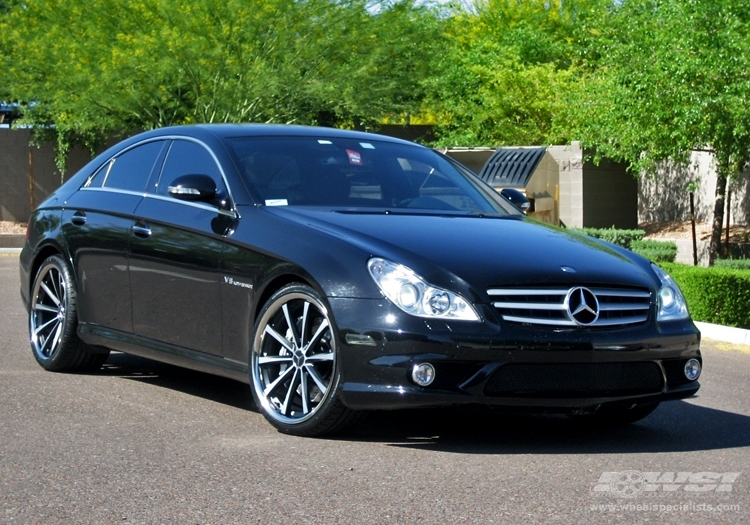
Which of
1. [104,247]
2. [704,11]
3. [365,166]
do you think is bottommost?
[104,247]

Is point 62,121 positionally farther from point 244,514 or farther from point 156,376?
point 244,514

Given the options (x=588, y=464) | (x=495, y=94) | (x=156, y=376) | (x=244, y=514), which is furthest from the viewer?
(x=495, y=94)

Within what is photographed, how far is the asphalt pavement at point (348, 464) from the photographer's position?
463 centimetres

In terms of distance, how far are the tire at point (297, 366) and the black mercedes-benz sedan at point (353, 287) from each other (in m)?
0.01

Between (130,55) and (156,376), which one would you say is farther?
(130,55)

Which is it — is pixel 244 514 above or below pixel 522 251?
below

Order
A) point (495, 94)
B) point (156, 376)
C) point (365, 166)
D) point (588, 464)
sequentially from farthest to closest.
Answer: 1. point (495, 94)
2. point (156, 376)
3. point (365, 166)
4. point (588, 464)

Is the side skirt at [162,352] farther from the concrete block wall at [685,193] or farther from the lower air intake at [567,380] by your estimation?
the concrete block wall at [685,193]

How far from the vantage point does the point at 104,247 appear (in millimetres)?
7602

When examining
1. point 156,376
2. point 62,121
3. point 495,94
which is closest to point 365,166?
point 156,376

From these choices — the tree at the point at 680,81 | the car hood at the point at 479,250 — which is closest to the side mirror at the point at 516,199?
the car hood at the point at 479,250

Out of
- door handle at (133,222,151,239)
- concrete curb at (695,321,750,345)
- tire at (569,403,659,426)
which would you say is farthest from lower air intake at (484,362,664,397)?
A: concrete curb at (695,321,750,345)

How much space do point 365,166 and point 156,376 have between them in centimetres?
211

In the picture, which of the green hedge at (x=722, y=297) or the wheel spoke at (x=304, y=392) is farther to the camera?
the green hedge at (x=722, y=297)
